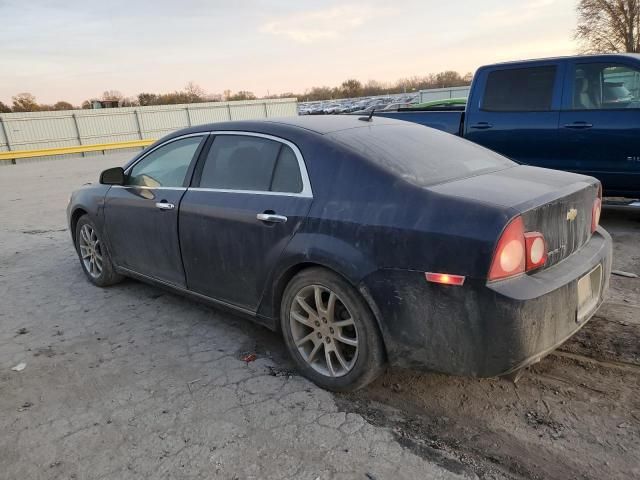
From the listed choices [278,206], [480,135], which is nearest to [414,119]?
[480,135]

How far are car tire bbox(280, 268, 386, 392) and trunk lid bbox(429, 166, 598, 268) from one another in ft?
2.56

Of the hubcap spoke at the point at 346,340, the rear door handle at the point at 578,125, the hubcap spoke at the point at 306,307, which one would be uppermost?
the rear door handle at the point at 578,125

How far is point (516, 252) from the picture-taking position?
7.83 feet

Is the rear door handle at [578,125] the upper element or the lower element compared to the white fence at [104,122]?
lower

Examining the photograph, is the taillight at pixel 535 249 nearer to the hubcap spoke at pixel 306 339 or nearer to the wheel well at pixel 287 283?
the wheel well at pixel 287 283

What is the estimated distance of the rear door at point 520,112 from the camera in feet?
19.9

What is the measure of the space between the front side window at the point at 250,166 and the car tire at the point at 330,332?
2.06 ft

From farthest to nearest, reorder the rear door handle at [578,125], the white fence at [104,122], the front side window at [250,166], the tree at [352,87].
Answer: the tree at [352,87]
the white fence at [104,122]
the rear door handle at [578,125]
the front side window at [250,166]

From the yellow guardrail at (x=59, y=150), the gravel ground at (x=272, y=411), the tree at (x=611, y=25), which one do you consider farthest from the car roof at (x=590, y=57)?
the tree at (x=611, y=25)

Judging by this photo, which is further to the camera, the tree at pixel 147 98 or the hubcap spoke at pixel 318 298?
the tree at pixel 147 98

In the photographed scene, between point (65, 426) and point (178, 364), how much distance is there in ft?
2.67

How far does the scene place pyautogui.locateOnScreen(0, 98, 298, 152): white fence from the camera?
2636 cm

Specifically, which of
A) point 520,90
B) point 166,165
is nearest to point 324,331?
point 166,165

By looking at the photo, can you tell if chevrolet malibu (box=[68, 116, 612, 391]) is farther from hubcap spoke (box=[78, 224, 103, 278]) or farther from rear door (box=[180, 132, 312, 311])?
hubcap spoke (box=[78, 224, 103, 278])
